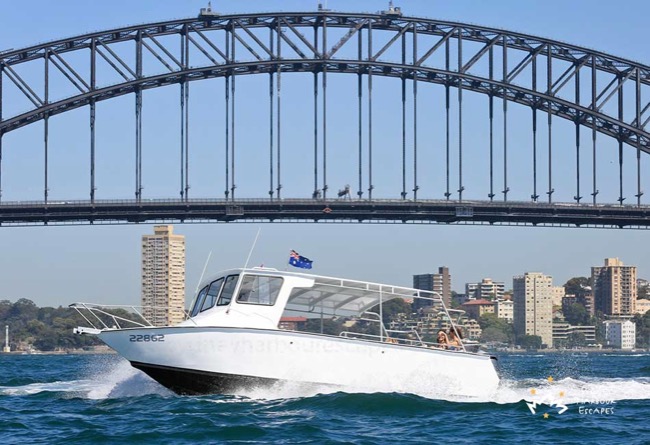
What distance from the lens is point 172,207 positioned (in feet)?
220

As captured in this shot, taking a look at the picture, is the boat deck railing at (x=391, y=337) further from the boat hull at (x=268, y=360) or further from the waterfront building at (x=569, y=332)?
the waterfront building at (x=569, y=332)

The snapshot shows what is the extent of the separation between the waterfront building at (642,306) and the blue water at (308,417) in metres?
168

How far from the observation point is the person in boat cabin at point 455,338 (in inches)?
1043

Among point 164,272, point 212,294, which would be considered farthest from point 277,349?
point 164,272

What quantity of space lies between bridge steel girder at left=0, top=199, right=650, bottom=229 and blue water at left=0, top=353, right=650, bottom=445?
125 ft

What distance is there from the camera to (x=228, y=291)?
25.8m

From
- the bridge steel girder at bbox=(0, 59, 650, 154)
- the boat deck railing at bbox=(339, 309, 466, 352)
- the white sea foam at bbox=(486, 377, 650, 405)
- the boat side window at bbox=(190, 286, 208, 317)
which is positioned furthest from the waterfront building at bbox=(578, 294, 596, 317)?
the boat side window at bbox=(190, 286, 208, 317)

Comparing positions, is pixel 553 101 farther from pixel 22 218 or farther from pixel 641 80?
pixel 22 218

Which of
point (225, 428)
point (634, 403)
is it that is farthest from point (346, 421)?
point (634, 403)

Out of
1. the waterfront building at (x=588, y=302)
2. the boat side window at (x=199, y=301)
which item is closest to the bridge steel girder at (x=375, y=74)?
the boat side window at (x=199, y=301)

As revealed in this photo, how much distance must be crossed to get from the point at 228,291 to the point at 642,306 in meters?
176

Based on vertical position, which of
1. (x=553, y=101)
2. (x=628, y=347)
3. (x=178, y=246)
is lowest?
(x=628, y=347)

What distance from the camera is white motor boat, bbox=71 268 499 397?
24641 mm

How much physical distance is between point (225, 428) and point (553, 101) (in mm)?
51506
